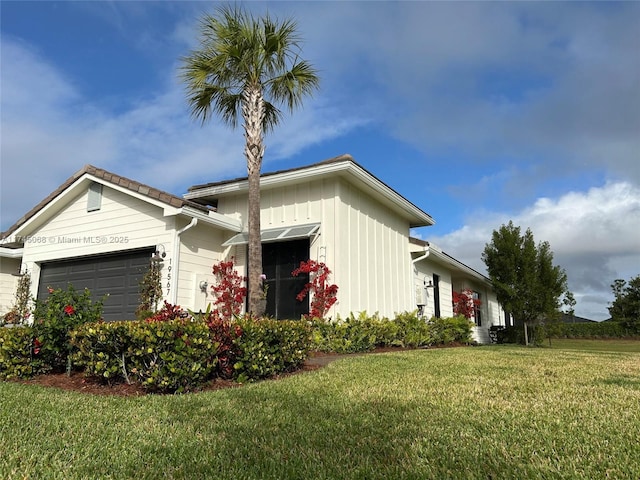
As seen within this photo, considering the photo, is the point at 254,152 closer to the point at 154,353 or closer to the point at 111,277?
the point at 111,277

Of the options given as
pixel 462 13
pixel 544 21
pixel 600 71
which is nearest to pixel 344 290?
pixel 462 13

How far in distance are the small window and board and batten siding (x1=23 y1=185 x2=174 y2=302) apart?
136 mm

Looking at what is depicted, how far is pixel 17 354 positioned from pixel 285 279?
6.05 metres

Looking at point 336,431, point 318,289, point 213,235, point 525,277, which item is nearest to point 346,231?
point 318,289

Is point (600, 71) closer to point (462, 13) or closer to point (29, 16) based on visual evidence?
point (462, 13)

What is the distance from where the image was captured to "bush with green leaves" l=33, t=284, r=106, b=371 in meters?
6.05

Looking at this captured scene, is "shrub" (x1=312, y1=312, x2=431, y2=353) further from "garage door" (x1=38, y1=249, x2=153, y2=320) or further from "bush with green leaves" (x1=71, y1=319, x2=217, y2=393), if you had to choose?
"garage door" (x1=38, y1=249, x2=153, y2=320)

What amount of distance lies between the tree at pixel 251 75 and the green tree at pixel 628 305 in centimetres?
2809

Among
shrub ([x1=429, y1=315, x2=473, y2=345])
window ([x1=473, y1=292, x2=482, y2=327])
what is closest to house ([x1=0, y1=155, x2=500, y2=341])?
shrub ([x1=429, y1=315, x2=473, y2=345])

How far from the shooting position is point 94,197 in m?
12.0

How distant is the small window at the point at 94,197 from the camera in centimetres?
1191

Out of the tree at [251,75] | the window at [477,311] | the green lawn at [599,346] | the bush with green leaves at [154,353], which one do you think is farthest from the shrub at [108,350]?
the window at [477,311]

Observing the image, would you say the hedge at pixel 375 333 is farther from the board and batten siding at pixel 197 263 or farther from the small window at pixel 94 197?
the small window at pixel 94 197

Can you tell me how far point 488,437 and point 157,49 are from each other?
413 inches
